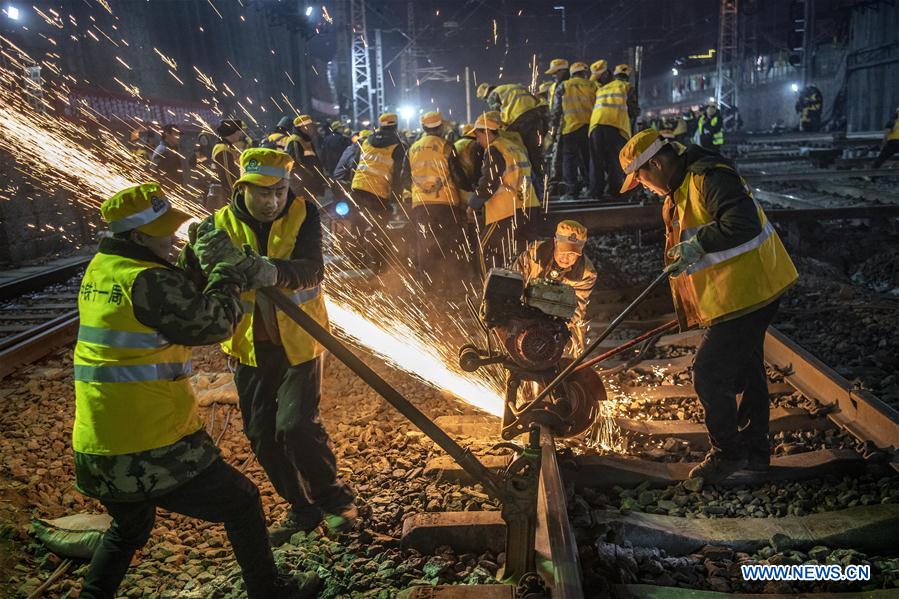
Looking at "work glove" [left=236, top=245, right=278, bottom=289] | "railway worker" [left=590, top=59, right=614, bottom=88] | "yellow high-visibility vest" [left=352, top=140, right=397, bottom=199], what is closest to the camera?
"work glove" [left=236, top=245, right=278, bottom=289]

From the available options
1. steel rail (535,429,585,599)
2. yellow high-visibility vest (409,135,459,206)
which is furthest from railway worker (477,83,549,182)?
steel rail (535,429,585,599)

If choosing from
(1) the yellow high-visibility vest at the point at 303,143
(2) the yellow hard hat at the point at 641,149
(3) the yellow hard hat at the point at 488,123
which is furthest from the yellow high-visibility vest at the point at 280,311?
(1) the yellow high-visibility vest at the point at 303,143

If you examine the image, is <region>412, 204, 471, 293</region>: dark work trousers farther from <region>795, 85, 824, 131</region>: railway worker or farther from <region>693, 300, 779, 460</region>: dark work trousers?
<region>795, 85, 824, 131</region>: railway worker

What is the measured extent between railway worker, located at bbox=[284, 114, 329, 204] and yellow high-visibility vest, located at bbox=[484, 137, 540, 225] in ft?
11.5

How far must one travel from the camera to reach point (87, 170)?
614 inches

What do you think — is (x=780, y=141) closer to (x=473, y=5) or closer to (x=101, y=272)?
(x=473, y=5)

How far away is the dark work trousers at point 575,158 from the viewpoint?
32.3 feet

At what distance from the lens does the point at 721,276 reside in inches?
135

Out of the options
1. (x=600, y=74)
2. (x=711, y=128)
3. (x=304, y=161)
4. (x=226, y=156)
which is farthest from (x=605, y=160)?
(x=711, y=128)

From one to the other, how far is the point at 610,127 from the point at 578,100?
833 mm

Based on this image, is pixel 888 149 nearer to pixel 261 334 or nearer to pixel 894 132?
pixel 894 132

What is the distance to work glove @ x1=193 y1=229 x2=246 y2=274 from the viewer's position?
2.62m

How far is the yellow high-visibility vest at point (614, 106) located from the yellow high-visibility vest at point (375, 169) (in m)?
2.89

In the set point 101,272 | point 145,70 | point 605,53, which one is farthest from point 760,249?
point 605,53
